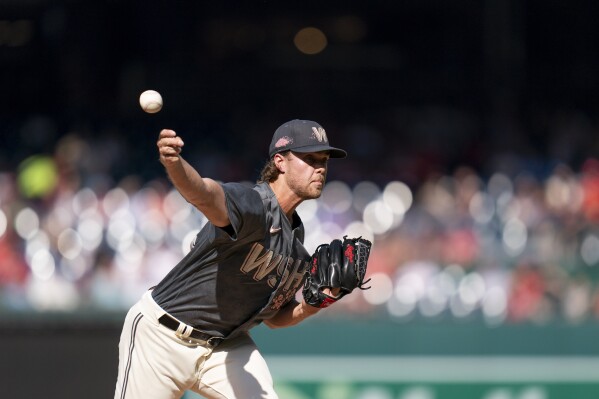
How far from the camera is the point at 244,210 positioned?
12.8 ft

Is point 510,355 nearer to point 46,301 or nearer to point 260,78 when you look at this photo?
point 46,301

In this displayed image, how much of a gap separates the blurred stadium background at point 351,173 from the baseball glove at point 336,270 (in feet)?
6.12

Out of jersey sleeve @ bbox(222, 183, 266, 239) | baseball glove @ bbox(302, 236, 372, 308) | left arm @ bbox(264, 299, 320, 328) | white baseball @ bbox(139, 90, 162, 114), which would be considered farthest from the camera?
left arm @ bbox(264, 299, 320, 328)

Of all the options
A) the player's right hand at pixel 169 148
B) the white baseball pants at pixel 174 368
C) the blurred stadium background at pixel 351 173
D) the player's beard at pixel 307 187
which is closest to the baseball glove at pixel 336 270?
the player's beard at pixel 307 187

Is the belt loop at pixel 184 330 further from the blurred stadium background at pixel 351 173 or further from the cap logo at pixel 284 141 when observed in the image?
the blurred stadium background at pixel 351 173

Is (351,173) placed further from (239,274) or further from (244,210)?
(244,210)

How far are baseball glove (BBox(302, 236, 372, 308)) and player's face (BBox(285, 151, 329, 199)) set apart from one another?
26cm

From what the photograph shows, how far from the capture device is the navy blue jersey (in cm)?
416

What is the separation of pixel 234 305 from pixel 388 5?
1199 centimetres

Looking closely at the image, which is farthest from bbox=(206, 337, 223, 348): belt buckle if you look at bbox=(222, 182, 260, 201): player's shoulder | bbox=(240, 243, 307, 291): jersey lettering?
bbox=(222, 182, 260, 201): player's shoulder

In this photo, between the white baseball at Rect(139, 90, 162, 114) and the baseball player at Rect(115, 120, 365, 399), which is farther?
the baseball player at Rect(115, 120, 365, 399)

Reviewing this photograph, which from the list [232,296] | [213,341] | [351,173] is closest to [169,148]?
[232,296]

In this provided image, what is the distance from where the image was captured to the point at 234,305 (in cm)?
434

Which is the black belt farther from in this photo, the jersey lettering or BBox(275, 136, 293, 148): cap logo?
BBox(275, 136, 293, 148): cap logo
